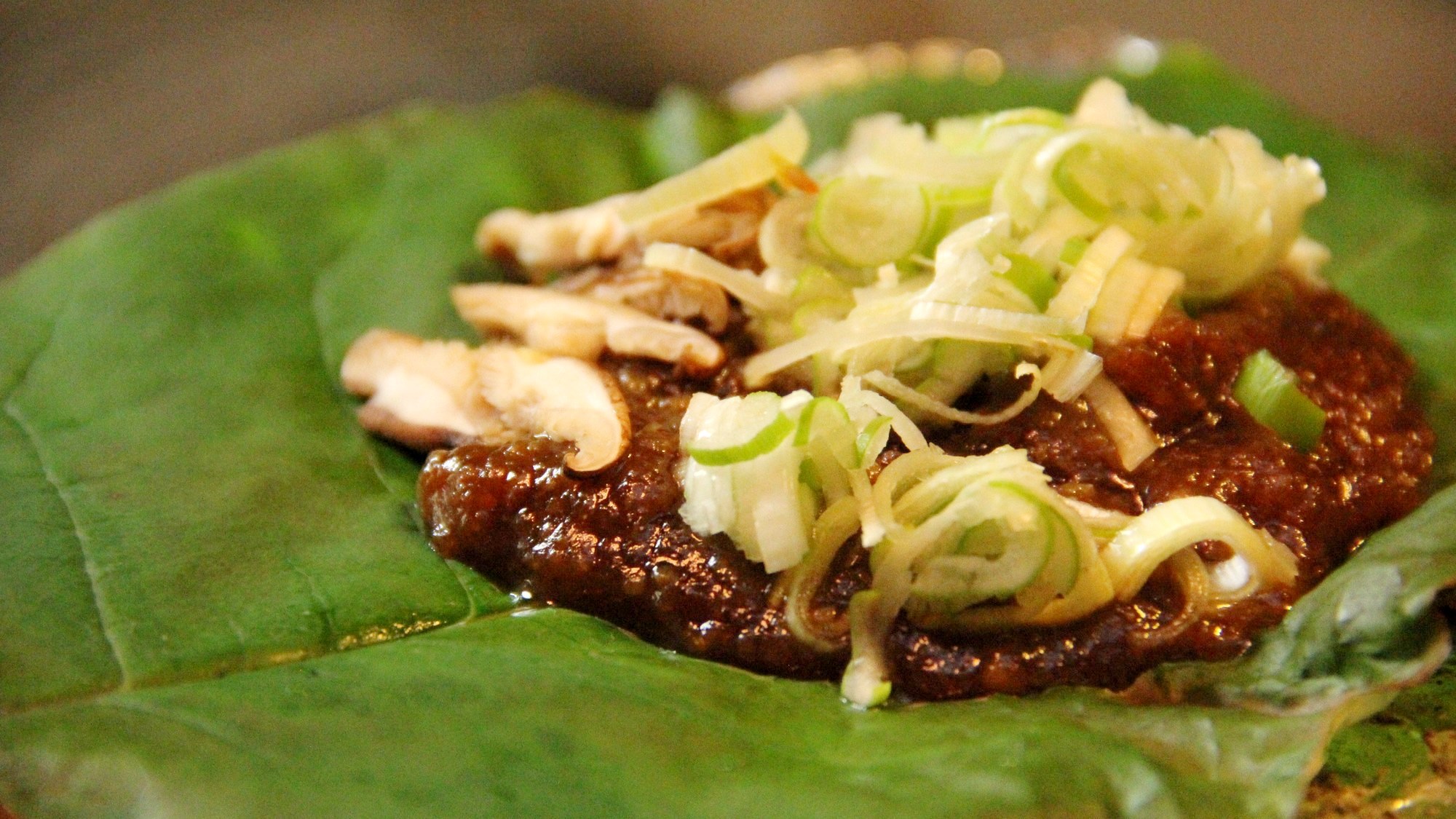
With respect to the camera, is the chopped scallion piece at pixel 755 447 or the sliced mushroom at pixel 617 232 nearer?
the chopped scallion piece at pixel 755 447

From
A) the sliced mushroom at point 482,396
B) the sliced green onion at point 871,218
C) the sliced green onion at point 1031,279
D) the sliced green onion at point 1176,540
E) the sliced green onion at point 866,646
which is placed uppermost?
the sliced green onion at point 871,218

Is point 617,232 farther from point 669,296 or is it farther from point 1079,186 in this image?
point 1079,186

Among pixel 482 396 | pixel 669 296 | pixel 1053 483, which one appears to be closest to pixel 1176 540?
pixel 1053 483

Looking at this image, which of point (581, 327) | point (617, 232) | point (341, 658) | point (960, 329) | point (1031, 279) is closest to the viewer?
point (341, 658)

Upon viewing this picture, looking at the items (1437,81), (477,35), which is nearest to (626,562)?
(477,35)

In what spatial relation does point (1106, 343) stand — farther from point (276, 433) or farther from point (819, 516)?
point (276, 433)

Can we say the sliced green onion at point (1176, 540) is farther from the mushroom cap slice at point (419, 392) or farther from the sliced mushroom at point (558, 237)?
the sliced mushroom at point (558, 237)

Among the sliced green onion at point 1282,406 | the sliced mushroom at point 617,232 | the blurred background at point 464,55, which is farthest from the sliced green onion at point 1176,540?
the blurred background at point 464,55
